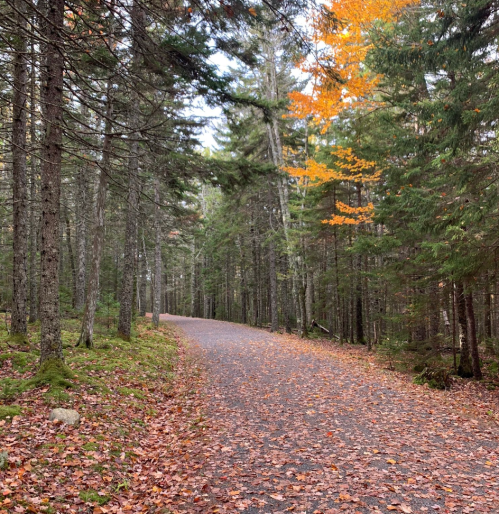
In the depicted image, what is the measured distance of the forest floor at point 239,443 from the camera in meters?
4.18

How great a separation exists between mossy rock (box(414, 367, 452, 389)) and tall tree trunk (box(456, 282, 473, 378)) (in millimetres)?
1605

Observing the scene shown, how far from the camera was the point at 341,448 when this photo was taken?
558cm

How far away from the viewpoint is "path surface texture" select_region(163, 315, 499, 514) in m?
4.21

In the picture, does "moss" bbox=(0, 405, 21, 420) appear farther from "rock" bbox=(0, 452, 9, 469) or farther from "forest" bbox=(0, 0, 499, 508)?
"rock" bbox=(0, 452, 9, 469)

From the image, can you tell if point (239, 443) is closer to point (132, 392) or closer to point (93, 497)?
point (93, 497)

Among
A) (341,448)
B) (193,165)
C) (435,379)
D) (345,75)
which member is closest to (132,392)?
(341,448)

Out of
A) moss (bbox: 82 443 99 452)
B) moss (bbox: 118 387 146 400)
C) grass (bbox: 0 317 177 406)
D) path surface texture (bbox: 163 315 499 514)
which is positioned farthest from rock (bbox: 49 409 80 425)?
path surface texture (bbox: 163 315 499 514)

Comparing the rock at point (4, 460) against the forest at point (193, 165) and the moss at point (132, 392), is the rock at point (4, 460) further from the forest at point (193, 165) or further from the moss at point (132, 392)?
the moss at point (132, 392)

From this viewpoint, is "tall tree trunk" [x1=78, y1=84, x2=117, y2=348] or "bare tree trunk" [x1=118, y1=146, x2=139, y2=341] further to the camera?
"bare tree trunk" [x1=118, y1=146, x2=139, y2=341]

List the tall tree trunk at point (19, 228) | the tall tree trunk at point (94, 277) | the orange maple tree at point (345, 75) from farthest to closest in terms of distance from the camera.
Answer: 1. the tall tree trunk at point (94, 277)
2. the tall tree trunk at point (19, 228)
3. the orange maple tree at point (345, 75)

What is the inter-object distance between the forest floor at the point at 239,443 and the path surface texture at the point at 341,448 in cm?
2

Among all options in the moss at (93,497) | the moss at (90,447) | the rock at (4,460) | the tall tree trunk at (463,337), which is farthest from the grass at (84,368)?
the tall tree trunk at (463,337)

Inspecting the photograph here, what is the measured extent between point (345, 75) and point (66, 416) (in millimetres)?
10353

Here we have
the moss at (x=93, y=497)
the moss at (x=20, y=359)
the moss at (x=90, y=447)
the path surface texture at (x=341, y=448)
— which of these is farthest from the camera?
the moss at (x=20, y=359)
